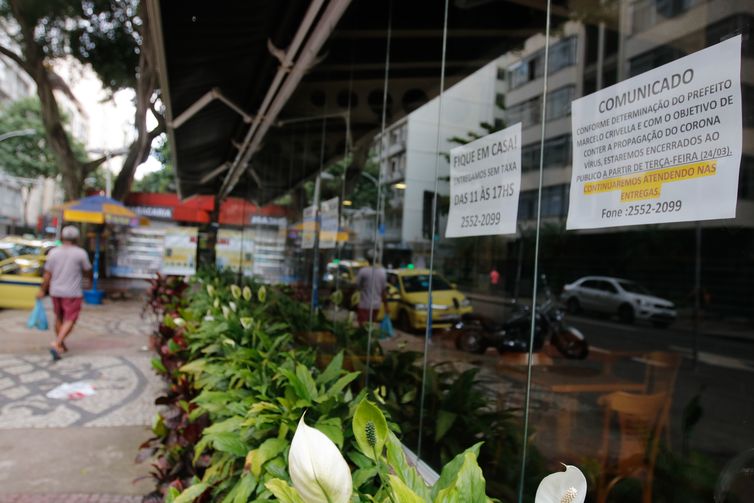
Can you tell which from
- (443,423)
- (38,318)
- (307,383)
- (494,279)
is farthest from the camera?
(38,318)

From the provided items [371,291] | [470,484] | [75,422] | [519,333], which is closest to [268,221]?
[75,422]

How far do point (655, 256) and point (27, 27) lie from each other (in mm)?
14072

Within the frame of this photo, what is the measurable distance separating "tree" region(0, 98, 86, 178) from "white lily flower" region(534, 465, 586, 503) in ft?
128

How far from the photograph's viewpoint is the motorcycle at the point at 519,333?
4.88 m

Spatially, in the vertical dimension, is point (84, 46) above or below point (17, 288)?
above

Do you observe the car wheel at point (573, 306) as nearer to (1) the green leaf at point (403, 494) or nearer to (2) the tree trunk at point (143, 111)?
(2) the tree trunk at point (143, 111)

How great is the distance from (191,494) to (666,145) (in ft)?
6.25

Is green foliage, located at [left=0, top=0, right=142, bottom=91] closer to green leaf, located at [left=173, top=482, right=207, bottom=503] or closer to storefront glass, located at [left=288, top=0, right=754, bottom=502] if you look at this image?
storefront glass, located at [left=288, top=0, right=754, bottom=502]

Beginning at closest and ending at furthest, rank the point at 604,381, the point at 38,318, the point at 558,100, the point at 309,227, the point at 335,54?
the point at 558,100 < the point at 335,54 < the point at 309,227 < the point at 604,381 < the point at 38,318

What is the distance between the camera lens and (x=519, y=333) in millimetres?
7191

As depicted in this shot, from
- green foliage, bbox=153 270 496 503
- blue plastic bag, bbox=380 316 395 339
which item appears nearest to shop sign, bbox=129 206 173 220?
green foliage, bbox=153 270 496 503

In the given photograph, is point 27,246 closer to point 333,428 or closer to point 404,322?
point 404,322

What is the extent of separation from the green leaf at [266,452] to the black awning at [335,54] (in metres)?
2.37

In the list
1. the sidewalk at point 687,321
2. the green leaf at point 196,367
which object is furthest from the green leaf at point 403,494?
the sidewalk at point 687,321
